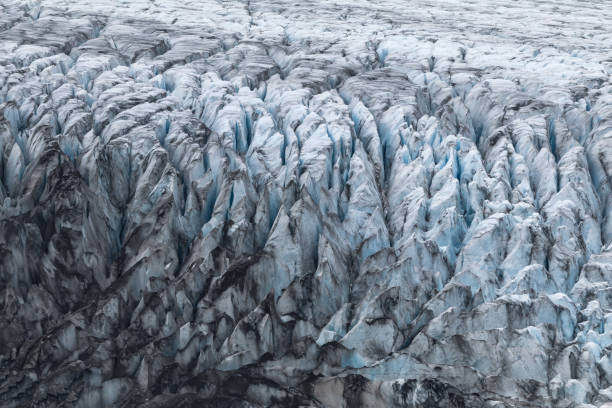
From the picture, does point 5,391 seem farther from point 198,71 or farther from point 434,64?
point 434,64

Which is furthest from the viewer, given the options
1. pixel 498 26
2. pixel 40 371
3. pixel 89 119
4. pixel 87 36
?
pixel 498 26

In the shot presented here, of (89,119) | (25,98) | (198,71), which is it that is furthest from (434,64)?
(25,98)

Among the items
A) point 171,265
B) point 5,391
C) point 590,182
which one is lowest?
point 5,391

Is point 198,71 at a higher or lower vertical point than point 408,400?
higher

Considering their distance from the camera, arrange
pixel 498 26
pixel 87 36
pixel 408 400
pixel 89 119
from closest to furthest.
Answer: pixel 408 400 → pixel 89 119 → pixel 87 36 → pixel 498 26

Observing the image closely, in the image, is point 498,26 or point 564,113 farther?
point 498,26

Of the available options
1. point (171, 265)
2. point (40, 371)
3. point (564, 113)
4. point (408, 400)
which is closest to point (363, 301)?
point (408, 400)

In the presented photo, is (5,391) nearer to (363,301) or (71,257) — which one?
(71,257)
